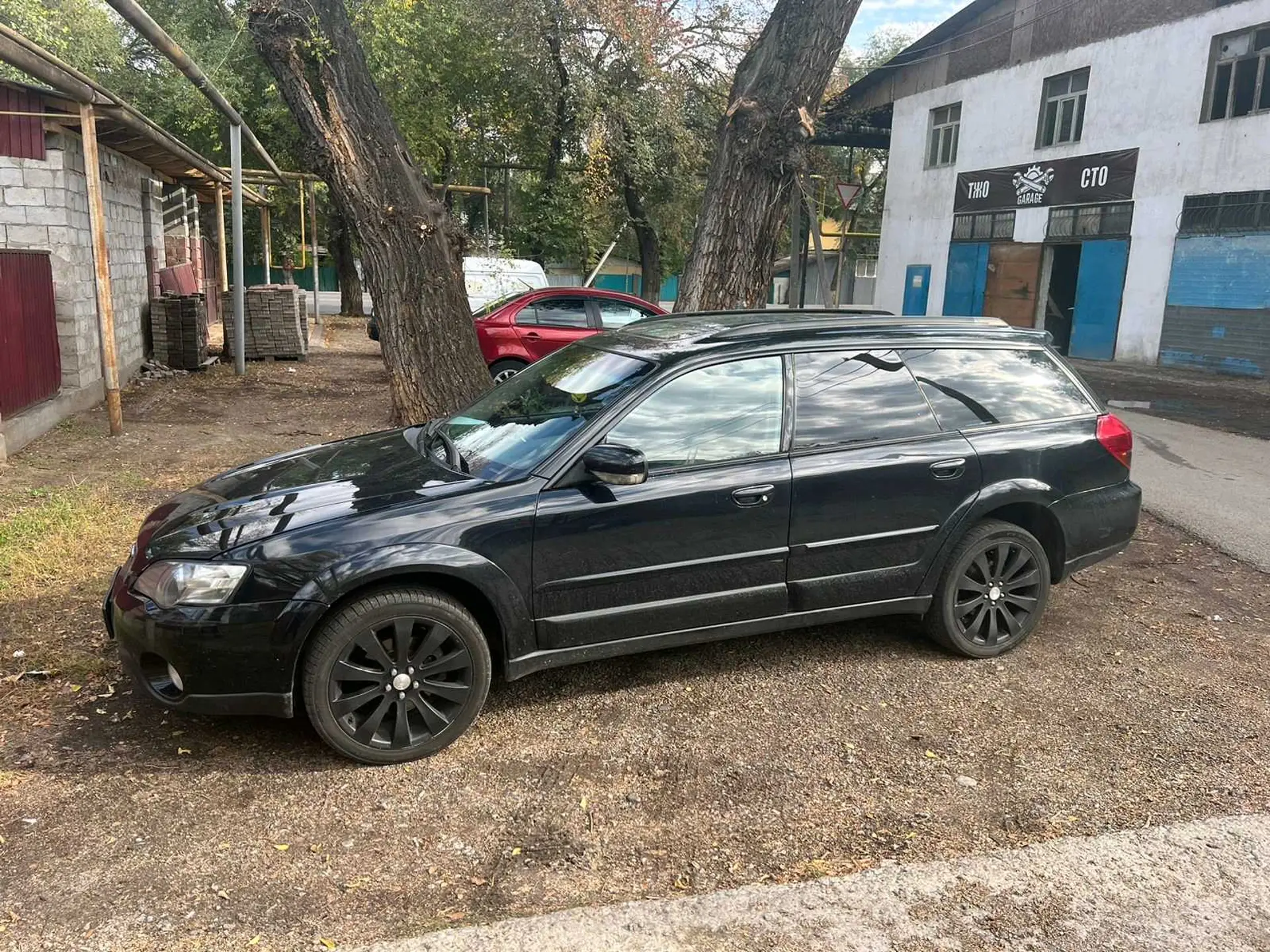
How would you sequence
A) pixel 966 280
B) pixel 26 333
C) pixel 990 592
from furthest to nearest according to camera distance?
pixel 966 280 < pixel 26 333 < pixel 990 592

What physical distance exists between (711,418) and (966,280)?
21.3m

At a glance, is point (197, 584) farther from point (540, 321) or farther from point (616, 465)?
point (540, 321)

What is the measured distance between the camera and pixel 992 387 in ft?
14.8

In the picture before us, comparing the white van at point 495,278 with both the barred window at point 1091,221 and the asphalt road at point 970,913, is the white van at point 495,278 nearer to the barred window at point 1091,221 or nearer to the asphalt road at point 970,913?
the barred window at point 1091,221

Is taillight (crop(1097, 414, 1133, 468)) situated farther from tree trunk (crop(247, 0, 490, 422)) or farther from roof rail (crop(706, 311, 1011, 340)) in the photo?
tree trunk (crop(247, 0, 490, 422))

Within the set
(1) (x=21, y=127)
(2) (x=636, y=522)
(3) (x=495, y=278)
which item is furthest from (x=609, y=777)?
(3) (x=495, y=278)

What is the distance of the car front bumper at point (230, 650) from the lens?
3.21 meters

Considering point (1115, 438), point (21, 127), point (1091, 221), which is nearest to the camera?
point (1115, 438)

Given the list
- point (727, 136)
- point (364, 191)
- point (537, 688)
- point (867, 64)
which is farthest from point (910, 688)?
point (867, 64)

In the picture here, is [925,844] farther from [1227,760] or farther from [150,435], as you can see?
[150,435]

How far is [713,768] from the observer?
3467mm

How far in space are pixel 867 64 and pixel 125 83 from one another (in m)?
26.0

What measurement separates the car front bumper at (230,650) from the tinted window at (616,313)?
33.0 ft

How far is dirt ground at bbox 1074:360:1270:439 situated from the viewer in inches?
466
